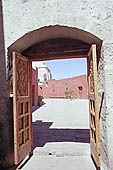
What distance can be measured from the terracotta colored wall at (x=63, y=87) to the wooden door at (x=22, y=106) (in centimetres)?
2503

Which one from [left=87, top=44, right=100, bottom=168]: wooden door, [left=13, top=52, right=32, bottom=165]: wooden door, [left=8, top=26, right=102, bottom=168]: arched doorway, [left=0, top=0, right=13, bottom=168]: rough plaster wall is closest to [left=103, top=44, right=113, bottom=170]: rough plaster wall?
[left=87, top=44, right=100, bottom=168]: wooden door

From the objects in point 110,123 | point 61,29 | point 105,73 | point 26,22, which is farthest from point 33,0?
point 110,123

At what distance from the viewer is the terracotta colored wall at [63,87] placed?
28891mm

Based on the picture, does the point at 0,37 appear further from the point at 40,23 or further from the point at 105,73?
the point at 105,73

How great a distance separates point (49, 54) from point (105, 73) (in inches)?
60.4

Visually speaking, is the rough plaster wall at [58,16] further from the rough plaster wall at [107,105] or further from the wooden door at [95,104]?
the wooden door at [95,104]

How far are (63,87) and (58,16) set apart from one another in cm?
2691

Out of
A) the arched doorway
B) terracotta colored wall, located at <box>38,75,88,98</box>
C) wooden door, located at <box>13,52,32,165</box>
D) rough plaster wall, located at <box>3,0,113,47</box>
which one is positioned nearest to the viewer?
rough plaster wall, located at <box>3,0,113,47</box>

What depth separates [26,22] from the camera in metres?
3.41

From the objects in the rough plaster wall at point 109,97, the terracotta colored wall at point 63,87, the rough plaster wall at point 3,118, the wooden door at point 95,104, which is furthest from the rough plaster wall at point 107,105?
the terracotta colored wall at point 63,87

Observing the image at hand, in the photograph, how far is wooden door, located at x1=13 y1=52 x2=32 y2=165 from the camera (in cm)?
326

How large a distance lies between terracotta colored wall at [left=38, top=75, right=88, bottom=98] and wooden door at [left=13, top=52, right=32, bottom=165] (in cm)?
2503

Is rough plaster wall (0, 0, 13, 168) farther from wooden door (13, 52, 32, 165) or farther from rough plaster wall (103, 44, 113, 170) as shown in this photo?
rough plaster wall (103, 44, 113, 170)

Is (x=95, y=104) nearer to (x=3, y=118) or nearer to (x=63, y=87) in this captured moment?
(x=3, y=118)
